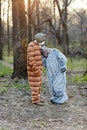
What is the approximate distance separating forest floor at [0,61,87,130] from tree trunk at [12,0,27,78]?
3.01 meters

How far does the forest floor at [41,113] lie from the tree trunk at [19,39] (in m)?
3.01

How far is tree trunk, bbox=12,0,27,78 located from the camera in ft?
47.1

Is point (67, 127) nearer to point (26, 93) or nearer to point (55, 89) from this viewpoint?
point (55, 89)

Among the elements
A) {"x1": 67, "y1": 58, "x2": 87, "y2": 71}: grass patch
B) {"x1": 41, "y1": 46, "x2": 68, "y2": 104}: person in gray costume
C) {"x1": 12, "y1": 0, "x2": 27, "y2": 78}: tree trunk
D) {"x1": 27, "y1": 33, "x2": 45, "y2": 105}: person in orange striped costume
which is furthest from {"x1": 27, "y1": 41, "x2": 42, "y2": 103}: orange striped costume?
{"x1": 67, "y1": 58, "x2": 87, "y2": 71}: grass patch

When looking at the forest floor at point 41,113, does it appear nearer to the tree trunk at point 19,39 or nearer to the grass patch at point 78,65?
the tree trunk at point 19,39

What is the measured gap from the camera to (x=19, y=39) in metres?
14.3

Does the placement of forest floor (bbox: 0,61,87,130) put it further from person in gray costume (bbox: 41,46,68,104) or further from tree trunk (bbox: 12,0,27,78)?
tree trunk (bbox: 12,0,27,78)

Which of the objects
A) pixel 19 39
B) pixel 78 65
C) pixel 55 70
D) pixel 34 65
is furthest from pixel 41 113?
pixel 78 65

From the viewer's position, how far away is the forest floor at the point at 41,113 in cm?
752

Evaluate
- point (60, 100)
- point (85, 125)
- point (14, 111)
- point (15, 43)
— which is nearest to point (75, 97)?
point (60, 100)

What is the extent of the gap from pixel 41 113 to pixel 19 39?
6076 millimetres

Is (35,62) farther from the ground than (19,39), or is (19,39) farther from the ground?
(19,39)

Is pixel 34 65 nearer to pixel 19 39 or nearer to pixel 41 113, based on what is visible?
pixel 41 113

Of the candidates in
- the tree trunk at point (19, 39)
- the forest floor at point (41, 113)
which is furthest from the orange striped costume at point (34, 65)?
the tree trunk at point (19, 39)
